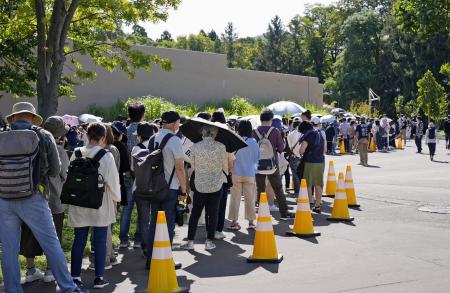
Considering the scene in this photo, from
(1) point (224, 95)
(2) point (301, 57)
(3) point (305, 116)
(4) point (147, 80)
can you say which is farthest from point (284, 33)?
(3) point (305, 116)

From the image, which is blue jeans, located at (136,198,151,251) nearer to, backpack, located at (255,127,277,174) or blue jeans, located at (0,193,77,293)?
blue jeans, located at (0,193,77,293)

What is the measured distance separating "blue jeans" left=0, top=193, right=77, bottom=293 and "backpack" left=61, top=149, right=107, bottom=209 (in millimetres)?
507

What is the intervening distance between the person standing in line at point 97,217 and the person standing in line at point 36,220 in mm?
605

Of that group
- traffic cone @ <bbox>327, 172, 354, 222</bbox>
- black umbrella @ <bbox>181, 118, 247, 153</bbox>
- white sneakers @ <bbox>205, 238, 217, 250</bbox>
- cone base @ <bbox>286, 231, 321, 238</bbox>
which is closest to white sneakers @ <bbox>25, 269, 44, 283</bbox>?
white sneakers @ <bbox>205, 238, 217, 250</bbox>

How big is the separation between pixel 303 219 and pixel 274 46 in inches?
3278

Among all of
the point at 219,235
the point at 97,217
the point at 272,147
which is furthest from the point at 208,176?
the point at 272,147

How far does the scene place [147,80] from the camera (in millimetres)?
38812

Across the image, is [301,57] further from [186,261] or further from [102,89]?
[186,261]

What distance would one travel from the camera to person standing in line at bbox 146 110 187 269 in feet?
26.9

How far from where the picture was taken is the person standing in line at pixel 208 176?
9453 mm

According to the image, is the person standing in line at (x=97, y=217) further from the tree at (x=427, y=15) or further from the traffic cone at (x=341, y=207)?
the tree at (x=427, y=15)

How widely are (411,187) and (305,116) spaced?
5.60 m

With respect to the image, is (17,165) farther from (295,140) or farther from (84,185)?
(295,140)

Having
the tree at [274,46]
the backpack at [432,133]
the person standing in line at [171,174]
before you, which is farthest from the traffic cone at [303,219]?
the tree at [274,46]
